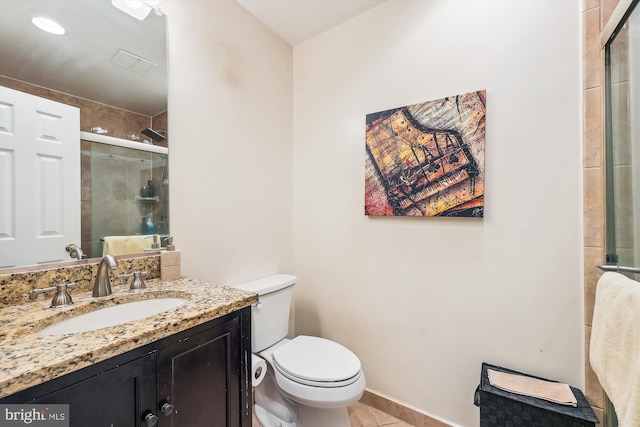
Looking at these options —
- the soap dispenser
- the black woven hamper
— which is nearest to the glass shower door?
the black woven hamper

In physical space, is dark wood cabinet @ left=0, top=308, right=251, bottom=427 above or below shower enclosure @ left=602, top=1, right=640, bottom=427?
below

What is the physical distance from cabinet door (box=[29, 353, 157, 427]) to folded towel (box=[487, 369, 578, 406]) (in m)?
1.34

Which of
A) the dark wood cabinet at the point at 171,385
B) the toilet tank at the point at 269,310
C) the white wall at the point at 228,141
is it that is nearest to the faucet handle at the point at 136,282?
the white wall at the point at 228,141

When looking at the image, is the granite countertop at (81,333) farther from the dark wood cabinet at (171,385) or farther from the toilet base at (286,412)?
the toilet base at (286,412)

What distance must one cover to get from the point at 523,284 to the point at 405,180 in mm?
761

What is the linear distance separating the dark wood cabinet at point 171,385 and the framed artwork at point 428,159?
41.0 inches

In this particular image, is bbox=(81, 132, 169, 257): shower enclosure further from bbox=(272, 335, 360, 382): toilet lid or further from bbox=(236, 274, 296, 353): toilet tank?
bbox=(272, 335, 360, 382): toilet lid

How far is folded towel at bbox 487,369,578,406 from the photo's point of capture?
1100 mm

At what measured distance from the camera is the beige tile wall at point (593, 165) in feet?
3.68

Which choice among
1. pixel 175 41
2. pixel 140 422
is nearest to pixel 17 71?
pixel 175 41

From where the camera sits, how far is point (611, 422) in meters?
1.06

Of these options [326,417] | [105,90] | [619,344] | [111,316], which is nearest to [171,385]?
[111,316]

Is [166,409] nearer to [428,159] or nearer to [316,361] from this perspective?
[316,361]

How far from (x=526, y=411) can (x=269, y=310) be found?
4.04ft
